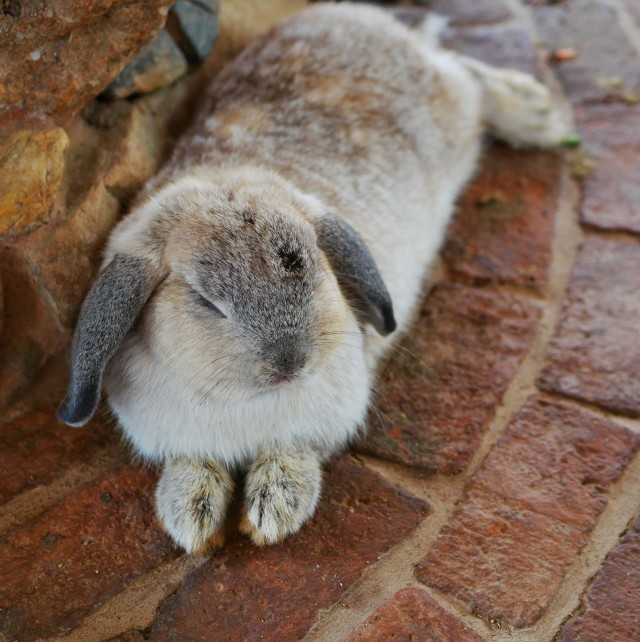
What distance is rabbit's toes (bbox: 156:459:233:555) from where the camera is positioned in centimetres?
261

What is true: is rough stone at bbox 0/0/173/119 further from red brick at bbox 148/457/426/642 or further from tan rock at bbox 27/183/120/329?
red brick at bbox 148/457/426/642

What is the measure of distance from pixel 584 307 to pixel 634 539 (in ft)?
4.11

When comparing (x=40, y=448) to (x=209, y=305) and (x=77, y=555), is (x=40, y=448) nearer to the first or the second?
(x=77, y=555)

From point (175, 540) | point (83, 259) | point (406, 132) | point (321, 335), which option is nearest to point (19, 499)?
point (175, 540)

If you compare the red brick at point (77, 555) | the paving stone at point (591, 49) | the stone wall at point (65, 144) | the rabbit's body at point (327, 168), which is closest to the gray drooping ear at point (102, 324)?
the rabbit's body at point (327, 168)

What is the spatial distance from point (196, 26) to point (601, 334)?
2577 mm

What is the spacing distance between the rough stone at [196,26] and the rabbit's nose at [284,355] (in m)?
2.18

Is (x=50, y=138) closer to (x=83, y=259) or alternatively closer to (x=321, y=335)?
(x=83, y=259)

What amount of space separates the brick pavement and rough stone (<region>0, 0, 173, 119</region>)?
1.18 m

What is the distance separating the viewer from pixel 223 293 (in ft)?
8.02

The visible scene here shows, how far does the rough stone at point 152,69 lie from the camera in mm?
3398

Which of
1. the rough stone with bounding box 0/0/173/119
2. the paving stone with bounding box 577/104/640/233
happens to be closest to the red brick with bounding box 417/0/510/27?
the paving stone with bounding box 577/104/640/233

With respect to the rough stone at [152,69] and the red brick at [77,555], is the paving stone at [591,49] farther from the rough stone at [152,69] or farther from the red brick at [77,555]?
the red brick at [77,555]

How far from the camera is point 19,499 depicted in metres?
2.77
